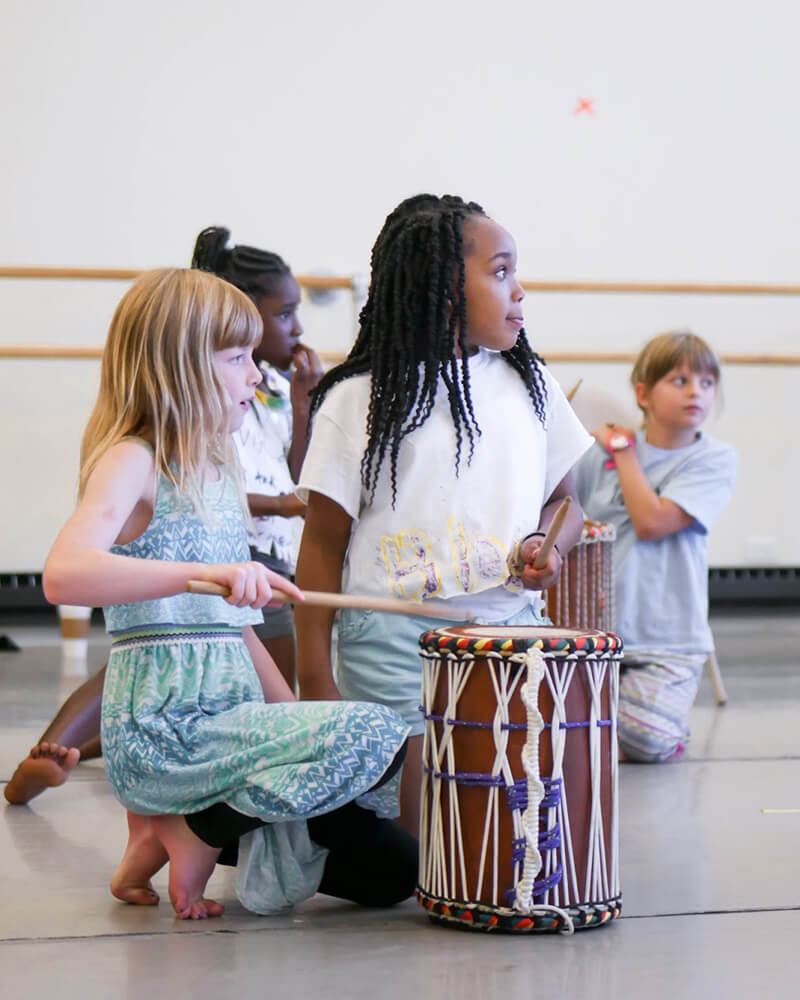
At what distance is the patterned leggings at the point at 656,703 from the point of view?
8.58 feet

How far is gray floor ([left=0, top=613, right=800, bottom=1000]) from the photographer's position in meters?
1.32

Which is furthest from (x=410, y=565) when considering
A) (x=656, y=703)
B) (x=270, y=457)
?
(x=656, y=703)

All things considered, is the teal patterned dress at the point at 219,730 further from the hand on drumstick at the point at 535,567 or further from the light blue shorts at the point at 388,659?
the hand on drumstick at the point at 535,567

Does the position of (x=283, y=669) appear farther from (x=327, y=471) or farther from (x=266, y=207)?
(x=266, y=207)

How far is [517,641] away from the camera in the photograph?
1478 millimetres

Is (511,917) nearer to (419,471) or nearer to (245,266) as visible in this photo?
(419,471)

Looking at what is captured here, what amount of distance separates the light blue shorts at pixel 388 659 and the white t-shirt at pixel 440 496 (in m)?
0.04

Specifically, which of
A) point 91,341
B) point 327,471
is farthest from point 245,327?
point 91,341

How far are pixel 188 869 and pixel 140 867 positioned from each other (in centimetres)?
9

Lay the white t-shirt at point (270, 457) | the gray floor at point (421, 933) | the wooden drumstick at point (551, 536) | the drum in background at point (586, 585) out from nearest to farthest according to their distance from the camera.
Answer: the gray floor at point (421, 933) < the wooden drumstick at point (551, 536) < the white t-shirt at point (270, 457) < the drum in background at point (586, 585)

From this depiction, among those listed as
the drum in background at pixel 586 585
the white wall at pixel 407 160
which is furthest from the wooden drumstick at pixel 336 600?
the white wall at pixel 407 160

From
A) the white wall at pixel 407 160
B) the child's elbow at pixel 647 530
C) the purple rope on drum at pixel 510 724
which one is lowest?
the purple rope on drum at pixel 510 724

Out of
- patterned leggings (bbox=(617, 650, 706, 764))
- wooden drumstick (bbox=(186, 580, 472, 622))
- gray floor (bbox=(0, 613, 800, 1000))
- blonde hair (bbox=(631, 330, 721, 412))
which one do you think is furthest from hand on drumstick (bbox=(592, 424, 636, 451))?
wooden drumstick (bbox=(186, 580, 472, 622))

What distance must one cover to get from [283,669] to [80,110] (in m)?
2.80
